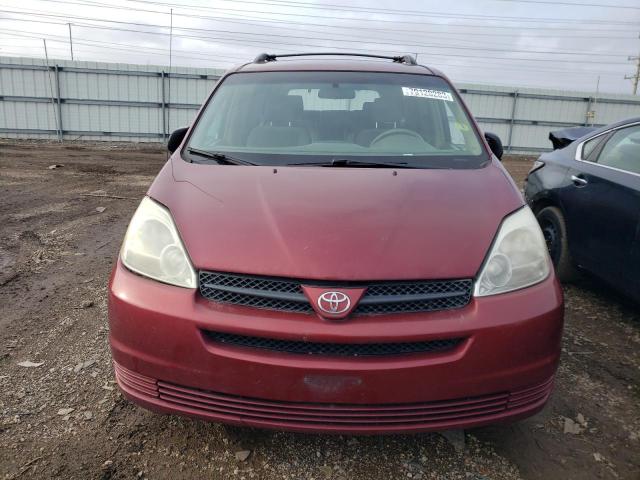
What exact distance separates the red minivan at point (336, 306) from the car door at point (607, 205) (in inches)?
57.2

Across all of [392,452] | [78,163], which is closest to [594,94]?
[78,163]

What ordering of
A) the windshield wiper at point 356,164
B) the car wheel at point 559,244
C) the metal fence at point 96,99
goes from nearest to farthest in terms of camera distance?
the windshield wiper at point 356,164
the car wheel at point 559,244
the metal fence at point 96,99

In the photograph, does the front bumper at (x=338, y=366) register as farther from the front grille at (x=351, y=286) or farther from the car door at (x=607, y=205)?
the car door at (x=607, y=205)

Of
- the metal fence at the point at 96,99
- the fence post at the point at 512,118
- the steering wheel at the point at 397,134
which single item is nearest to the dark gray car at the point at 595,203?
the steering wheel at the point at 397,134

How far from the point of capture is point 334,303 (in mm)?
1725

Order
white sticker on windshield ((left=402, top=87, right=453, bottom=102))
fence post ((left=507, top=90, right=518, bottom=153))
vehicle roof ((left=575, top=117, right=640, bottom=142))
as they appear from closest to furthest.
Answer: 1. white sticker on windshield ((left=402, top=87, right=453, bottom=102))
2. vehicle roof ((left=575, top=117, right=640, bottom=142))
3. fence post ((left=507, top=90, right=518, bottom=153))

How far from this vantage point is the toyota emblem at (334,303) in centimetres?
172

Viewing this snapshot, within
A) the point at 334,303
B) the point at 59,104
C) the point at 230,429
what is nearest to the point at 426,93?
the point at 334,303

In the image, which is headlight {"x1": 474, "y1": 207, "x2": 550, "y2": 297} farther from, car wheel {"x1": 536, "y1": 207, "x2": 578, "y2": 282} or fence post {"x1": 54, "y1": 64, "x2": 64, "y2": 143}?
fence post {"x1": 54, "y1": 64, "x2": 64, "y2": 143}

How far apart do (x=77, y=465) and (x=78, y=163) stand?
10839 millimetres

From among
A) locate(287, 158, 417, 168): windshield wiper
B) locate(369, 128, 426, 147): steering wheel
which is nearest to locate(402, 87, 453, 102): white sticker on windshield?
locate(369, 128, 426, 147): steering wheel

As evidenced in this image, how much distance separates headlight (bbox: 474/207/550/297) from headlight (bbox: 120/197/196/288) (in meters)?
1.08

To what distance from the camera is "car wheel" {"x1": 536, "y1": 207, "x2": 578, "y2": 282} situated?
3969mm

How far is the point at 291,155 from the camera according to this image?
8.41 ft
